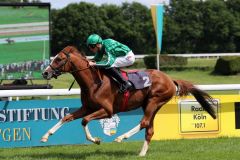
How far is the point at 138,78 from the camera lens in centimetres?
746

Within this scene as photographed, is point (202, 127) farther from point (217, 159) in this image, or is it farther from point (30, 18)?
point (30, 18)

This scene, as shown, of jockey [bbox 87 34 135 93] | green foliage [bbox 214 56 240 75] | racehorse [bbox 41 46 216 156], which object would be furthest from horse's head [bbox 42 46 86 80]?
green foliage [bbox 214 56 240 75]

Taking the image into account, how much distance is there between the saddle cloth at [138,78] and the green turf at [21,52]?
8875mm

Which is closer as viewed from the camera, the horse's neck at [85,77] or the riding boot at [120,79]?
the horse's neck at [85,77]

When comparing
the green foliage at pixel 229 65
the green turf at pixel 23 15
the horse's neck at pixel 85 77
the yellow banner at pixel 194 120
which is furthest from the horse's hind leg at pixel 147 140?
the green foliage at pixel 229 65

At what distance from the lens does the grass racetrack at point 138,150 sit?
7.06m

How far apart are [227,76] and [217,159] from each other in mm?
20061

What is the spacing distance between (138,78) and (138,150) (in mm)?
1150

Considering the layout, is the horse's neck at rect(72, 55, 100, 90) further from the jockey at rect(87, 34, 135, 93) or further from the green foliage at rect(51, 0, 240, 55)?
the green foliage at rect(51, 0, 240, 55)

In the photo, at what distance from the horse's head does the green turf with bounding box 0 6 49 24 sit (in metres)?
9.14

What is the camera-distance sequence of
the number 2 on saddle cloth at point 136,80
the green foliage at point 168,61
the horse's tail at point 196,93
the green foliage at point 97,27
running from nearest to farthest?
the number 2 on saddle cloth at point 136,80, the horse's tail at point 196,93, the green foliage at point 168,61, the green foliage at point 97,27

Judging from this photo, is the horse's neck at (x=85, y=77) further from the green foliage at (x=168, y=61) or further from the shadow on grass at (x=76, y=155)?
the green foliage at (x=168, y=61)

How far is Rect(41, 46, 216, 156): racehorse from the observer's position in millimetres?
6996

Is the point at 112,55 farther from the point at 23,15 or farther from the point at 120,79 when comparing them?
the point at 23,15
